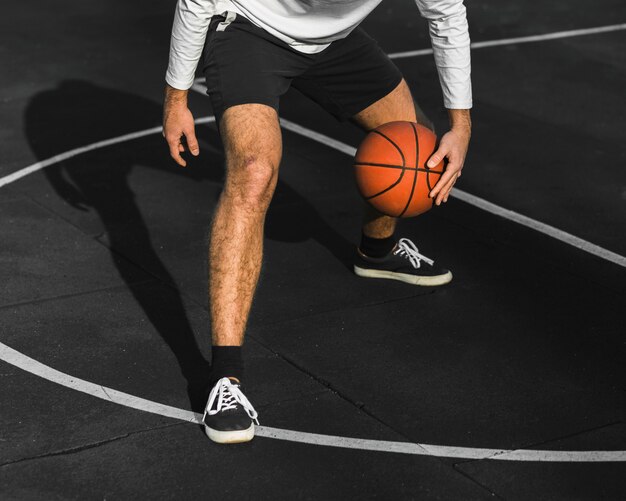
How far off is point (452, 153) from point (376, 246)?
1.19 metres

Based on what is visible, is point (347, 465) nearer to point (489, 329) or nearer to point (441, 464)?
point (441, 464)

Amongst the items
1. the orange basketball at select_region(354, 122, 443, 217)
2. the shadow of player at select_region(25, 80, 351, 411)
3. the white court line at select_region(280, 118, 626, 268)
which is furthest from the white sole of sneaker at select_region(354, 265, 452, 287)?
the white court line at select_region(280, 118, 626, 268)

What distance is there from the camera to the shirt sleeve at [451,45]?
212 inches

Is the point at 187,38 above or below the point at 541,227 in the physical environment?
above

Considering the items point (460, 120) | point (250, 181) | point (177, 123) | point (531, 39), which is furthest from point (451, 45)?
point (531, 39)

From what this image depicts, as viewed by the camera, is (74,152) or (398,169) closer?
(398,169)

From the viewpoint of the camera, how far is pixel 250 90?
5.24 m

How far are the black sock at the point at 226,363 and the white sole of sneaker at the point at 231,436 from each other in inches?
10.1

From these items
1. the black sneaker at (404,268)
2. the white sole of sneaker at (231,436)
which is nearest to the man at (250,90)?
the white sole of sneaker at (231,436)

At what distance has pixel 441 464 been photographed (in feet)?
15.5

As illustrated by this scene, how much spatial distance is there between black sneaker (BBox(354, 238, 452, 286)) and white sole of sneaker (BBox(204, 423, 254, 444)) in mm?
1964

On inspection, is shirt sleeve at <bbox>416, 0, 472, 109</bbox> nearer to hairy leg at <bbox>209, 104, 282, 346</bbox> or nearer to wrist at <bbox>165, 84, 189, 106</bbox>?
hairy leg at <bbox>209, 104, 282, 346</bbox>

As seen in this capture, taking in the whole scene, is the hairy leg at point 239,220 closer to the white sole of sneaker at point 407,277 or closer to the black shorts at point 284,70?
the black shorts at point 284,70

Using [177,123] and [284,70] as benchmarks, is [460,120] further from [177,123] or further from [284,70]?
[177,123]
